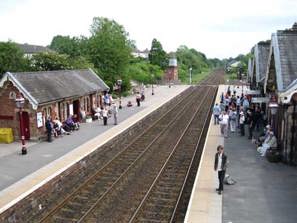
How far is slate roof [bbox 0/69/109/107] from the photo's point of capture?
75.3 ft

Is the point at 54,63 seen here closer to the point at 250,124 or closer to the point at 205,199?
the point at 250,124

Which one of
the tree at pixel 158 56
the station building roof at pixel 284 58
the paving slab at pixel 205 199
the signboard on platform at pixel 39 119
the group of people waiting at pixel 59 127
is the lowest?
the paving slab at pixel 205 199

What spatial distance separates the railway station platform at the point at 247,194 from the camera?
11.6m

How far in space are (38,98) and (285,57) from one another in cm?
1351

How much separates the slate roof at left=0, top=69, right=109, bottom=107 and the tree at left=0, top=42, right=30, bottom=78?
1509 centimetres

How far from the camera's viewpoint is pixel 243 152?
19.5 metres

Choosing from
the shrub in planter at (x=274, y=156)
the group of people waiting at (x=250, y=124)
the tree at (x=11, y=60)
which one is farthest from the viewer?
the tree at (x=11, y=60)

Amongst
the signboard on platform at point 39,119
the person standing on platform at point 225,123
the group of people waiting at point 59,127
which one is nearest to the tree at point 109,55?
the group of people waiting at point 59,127

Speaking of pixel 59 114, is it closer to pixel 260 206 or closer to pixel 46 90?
pixel 46 90

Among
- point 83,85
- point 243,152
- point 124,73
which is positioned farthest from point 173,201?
point 124,73

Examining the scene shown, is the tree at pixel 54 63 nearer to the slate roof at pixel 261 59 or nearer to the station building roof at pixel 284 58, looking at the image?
the slate roof at pixel 261 59

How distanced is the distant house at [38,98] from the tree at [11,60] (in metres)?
18.9

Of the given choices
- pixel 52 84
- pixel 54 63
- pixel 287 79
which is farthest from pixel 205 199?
pixel 54 63

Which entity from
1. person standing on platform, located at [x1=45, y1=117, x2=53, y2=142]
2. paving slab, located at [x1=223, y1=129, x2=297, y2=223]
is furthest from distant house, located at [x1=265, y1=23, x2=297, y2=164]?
person standing on platform, located at [x1=45, y1=117, x2=53, y2=142]
